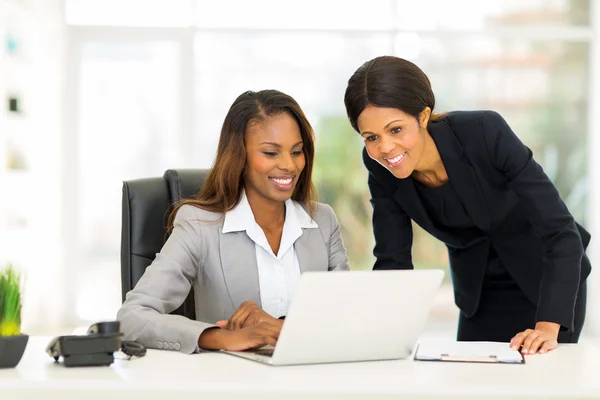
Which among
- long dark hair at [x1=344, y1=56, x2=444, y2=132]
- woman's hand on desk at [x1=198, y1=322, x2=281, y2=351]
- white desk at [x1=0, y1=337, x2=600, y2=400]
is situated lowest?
white desk at [x1=0, y1=337, x2=600, y2=400]

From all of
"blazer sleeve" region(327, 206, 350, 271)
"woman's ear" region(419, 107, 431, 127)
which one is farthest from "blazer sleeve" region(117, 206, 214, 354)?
"woman's ear" region(419, 107, 431, 127)

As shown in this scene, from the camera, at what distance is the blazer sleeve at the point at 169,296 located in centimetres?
172

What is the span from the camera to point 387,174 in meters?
2.24

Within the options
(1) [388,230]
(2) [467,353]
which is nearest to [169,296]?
(1) [388,230]

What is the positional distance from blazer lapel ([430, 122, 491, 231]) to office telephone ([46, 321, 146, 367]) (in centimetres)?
99

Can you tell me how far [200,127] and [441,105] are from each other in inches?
71.6

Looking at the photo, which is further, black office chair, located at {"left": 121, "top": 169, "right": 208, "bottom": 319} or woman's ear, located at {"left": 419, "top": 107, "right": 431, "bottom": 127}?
black office chair, located at {"left": 121, "top": 169, "right": 208, "bottom": 319}

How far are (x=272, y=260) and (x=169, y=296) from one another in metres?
0.33

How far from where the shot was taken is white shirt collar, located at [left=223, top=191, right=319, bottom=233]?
217 cm

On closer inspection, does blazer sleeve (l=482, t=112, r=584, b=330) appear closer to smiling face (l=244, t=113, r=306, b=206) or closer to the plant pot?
smiling face (l=244, t=113, r=306, b=206)

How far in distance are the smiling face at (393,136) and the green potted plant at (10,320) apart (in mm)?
879

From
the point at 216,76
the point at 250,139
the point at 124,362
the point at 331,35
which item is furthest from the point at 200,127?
the point at 124,362

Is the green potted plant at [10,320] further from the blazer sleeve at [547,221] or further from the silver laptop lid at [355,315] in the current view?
the blazer sleeve at [547,221]

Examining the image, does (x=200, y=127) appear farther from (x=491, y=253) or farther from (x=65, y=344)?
(x=65, y=344)
